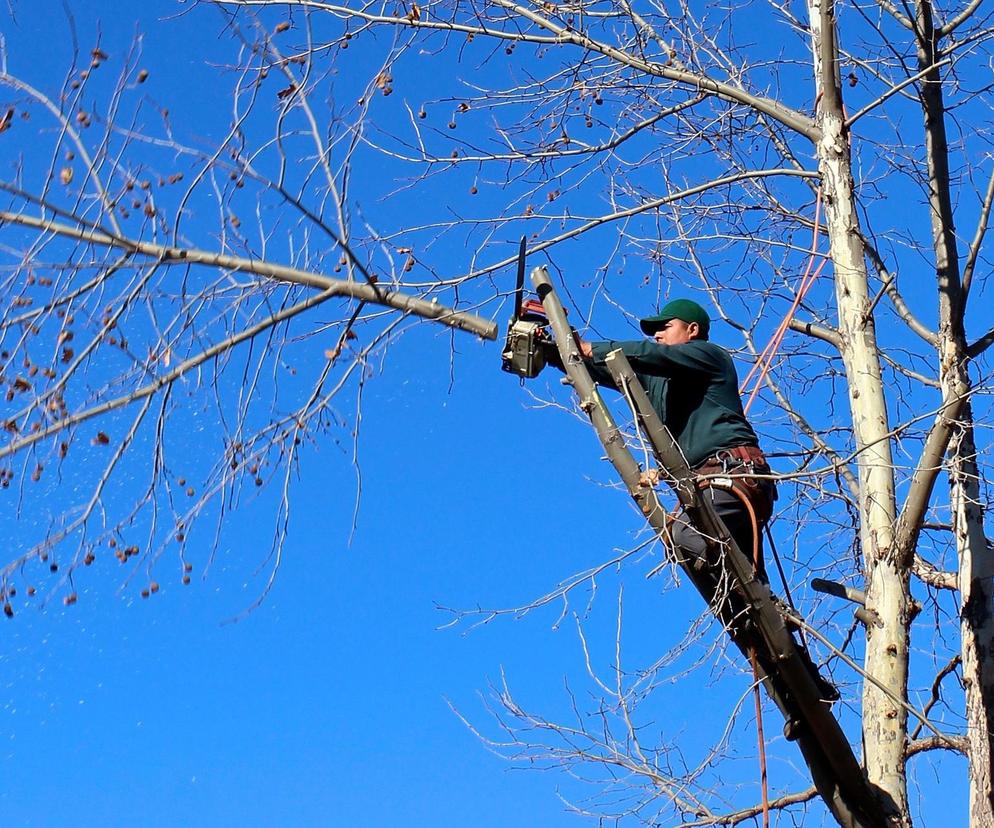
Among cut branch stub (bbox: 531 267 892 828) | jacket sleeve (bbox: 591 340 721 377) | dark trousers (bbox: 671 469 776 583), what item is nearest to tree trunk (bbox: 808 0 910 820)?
cut branch stub (bbox: 531 267 892 828)

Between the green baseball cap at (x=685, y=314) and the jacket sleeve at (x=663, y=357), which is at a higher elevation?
the green baseball cap at (x=685, y=314)

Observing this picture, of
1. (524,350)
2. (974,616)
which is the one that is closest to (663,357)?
(524,350)

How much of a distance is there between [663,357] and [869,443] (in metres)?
1.06

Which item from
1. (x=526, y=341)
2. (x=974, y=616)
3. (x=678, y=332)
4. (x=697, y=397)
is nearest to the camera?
(x=526, y=341)

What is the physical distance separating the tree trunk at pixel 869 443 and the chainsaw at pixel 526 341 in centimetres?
161

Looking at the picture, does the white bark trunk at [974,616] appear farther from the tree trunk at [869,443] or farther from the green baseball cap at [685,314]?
the green baseball cap at [685,314]

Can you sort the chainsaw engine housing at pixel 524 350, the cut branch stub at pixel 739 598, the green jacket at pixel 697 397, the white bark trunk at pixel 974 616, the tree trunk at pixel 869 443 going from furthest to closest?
the white bark trunk at pixel 974 616
the tree trunk at pixel 869 443
the green jacket at pixel 697 397
the chainsaw engine housing at pixel 524 350
the cut branch stub at pixel 739 598

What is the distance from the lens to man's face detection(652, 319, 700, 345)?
6.49 m

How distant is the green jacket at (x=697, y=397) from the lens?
5.90 meters

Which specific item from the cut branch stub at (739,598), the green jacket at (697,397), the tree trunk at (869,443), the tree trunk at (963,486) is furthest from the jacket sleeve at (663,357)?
the tree trunk at (963,486)

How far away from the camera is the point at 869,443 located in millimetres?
6152

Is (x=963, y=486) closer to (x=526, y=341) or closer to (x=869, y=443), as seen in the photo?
(x=869, y=443)

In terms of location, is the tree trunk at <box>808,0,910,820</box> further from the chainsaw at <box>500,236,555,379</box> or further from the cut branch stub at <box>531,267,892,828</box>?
the chainsaw at <box>500,236,555,379</box>

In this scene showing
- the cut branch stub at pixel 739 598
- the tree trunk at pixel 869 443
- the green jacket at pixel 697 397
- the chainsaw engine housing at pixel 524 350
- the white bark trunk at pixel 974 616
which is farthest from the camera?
the white bark trunk at pixel 974 616
